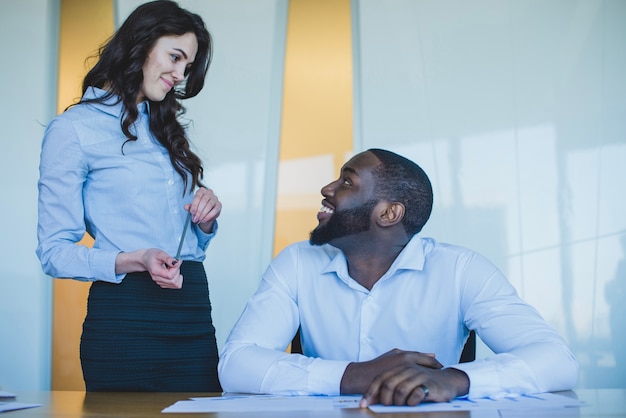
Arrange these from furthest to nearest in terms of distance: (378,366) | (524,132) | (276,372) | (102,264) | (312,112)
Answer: (312,112), (524,132), (102,264), (276,372), (378,366)

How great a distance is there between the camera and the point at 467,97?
155 inches

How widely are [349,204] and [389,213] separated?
0.12m

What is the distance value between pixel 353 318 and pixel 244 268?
188 cm

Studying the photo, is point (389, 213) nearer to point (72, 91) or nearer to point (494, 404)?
point (494, 404)

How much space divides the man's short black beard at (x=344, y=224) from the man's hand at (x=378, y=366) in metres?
0.59

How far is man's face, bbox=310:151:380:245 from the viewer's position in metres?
2.18

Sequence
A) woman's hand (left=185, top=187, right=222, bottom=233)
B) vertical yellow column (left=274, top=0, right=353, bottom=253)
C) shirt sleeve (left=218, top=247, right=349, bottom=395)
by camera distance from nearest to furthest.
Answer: shirt sleeve (left=218, top=247, right=349, bottom=395)
woman's hand (left=185, top=187, right=222, bottom=233)
vertical yellow column (left=274, top=0, right=353, bottom=253)

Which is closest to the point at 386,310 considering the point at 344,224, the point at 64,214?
the point at 344,224

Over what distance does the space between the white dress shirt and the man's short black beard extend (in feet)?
0.20

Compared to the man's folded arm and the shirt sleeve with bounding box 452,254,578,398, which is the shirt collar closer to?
the shirt sleeve with bounding box 452,254,578,398

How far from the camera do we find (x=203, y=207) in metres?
2.14

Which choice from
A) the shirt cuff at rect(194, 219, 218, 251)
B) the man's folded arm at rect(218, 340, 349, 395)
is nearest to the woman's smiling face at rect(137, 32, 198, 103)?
the shirt cuff at rect(194, 219, 218, 251)

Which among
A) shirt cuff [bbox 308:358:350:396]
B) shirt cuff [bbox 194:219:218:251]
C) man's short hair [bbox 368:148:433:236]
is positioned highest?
man's short hair [bbox 368:148:433:236]

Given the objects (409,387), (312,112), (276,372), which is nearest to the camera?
(409,387)
